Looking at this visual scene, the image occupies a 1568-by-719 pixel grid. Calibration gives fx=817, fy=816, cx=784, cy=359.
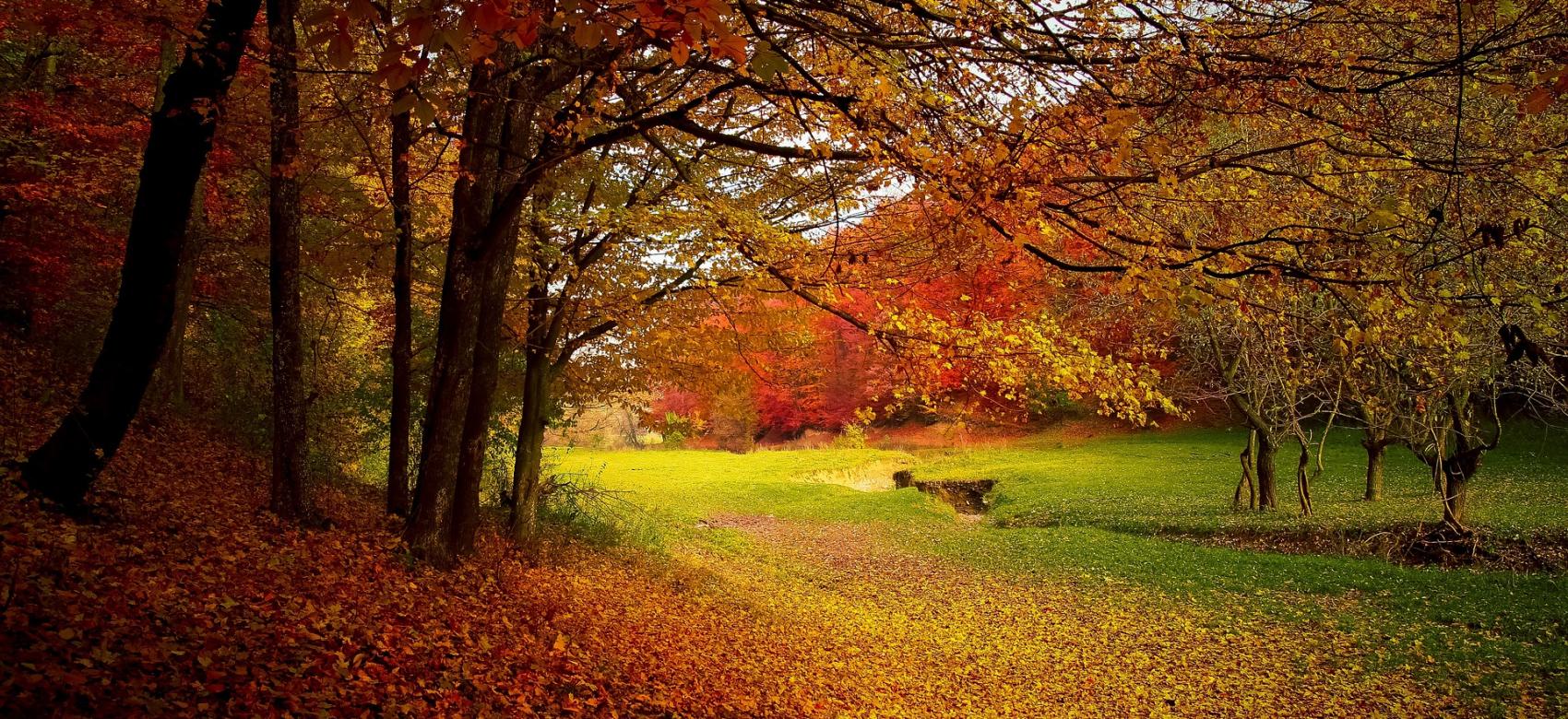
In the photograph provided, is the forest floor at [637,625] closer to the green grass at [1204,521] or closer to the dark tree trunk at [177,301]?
the green grass at [1204,521]

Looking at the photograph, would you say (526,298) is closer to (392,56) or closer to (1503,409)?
(392,56)

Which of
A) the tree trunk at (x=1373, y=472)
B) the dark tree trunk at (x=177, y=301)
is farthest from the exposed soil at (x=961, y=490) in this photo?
the dark tree trunk at (x=177, y=301)

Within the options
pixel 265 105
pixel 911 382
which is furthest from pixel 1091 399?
pixel 265 105

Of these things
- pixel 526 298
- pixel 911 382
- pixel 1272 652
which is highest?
pixel 526 298

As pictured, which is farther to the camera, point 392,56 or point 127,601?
point 127,601

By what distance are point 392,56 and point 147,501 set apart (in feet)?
23.0

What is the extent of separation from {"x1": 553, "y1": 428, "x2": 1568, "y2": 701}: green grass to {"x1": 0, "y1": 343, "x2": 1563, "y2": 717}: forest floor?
112 mm

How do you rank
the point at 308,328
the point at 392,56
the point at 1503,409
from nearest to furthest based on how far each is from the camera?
the point at 392,56, the point at 308,328, the point at 1503,409

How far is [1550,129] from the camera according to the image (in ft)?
31.3

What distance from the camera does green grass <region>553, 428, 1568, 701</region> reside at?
405 inches

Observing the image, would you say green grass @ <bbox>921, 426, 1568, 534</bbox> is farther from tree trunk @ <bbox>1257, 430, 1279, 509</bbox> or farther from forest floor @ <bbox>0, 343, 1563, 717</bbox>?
forest floor @ <bbox>0, 343, 1563, 717</bbox>

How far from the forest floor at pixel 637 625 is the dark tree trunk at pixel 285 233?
1.18m

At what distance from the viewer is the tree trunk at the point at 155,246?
544 cm

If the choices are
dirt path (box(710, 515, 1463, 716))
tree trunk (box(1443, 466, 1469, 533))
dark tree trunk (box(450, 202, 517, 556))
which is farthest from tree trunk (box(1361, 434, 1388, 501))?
dark tree trunk (box(450, 202, 517, 556))
